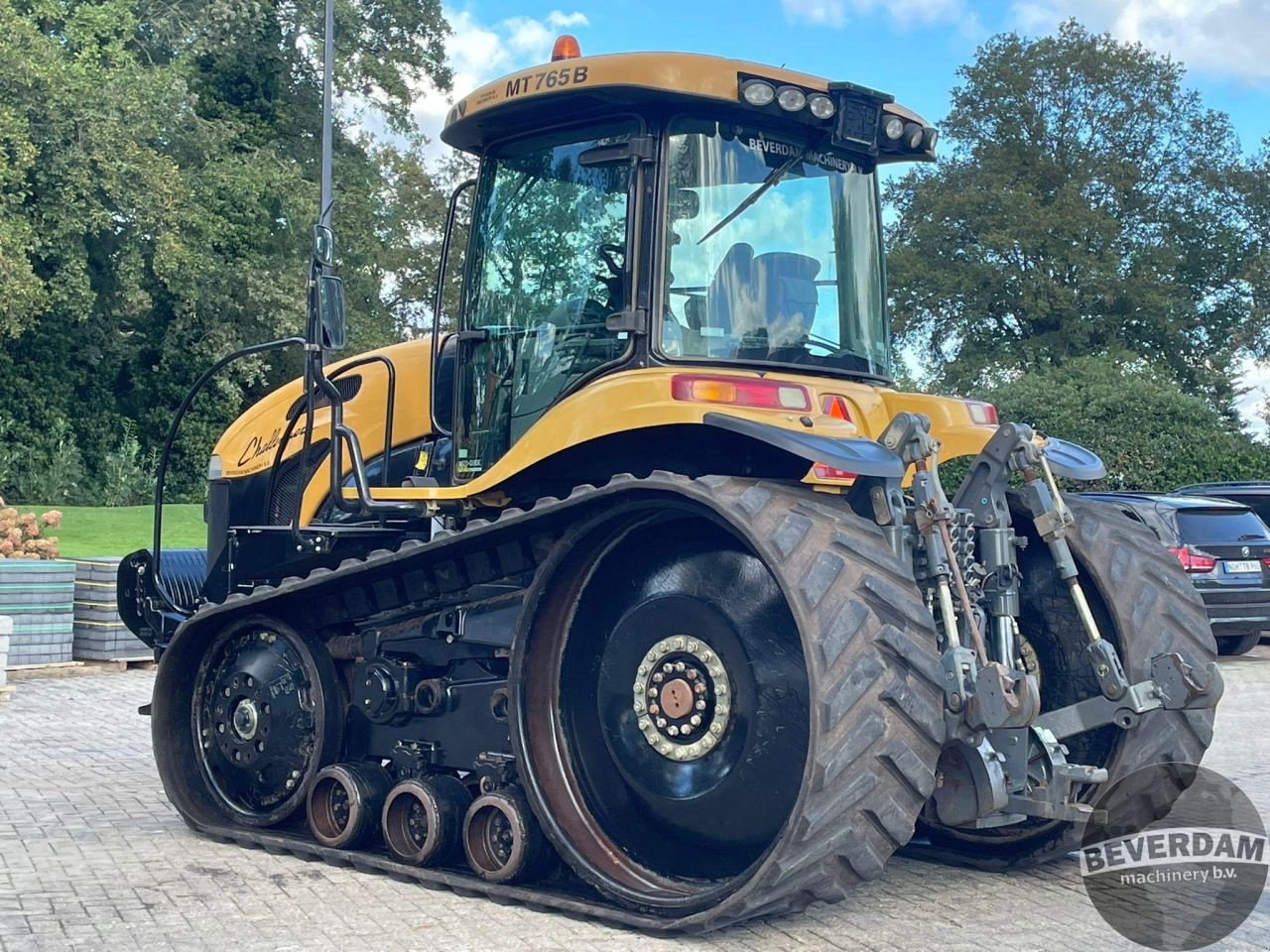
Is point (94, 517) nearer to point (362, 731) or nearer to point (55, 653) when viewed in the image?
point (55, 653)

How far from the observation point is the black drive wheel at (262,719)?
6676mm

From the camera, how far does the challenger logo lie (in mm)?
7852

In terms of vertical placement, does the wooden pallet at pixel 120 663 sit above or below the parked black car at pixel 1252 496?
below

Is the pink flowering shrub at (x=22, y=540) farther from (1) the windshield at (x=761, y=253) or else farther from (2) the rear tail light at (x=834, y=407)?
(2) the rear tail light at (x=834, y=407)

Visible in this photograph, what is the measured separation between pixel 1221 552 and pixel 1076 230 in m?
29.3

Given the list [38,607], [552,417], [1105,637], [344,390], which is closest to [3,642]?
[38,607]

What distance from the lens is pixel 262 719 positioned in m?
6.85

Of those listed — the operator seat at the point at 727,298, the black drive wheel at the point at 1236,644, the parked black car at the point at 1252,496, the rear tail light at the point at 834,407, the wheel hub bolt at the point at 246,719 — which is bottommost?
the black drive wheel at the point at 1236,644

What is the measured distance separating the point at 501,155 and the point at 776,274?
1.45 metres

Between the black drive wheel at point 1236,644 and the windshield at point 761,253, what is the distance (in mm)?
12352

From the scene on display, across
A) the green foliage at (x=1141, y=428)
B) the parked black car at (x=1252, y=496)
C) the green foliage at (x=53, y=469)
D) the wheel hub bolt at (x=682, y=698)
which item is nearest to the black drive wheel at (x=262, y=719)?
the wheel hub bolt at (x=682, y=698)

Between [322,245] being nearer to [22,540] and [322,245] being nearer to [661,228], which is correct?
[661,228]

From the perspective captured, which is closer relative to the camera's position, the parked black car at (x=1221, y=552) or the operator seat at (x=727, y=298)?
the operator seat at (x=727, y=298)

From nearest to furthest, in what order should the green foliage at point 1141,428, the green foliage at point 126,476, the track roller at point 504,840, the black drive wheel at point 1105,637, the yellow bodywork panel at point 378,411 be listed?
the track roller at point 504,840, the black drive wheel at point 1105,637, the yellow bodywork panel at point 378,411, the green foliage at point 1141,428, the green foliage at point 126,476
